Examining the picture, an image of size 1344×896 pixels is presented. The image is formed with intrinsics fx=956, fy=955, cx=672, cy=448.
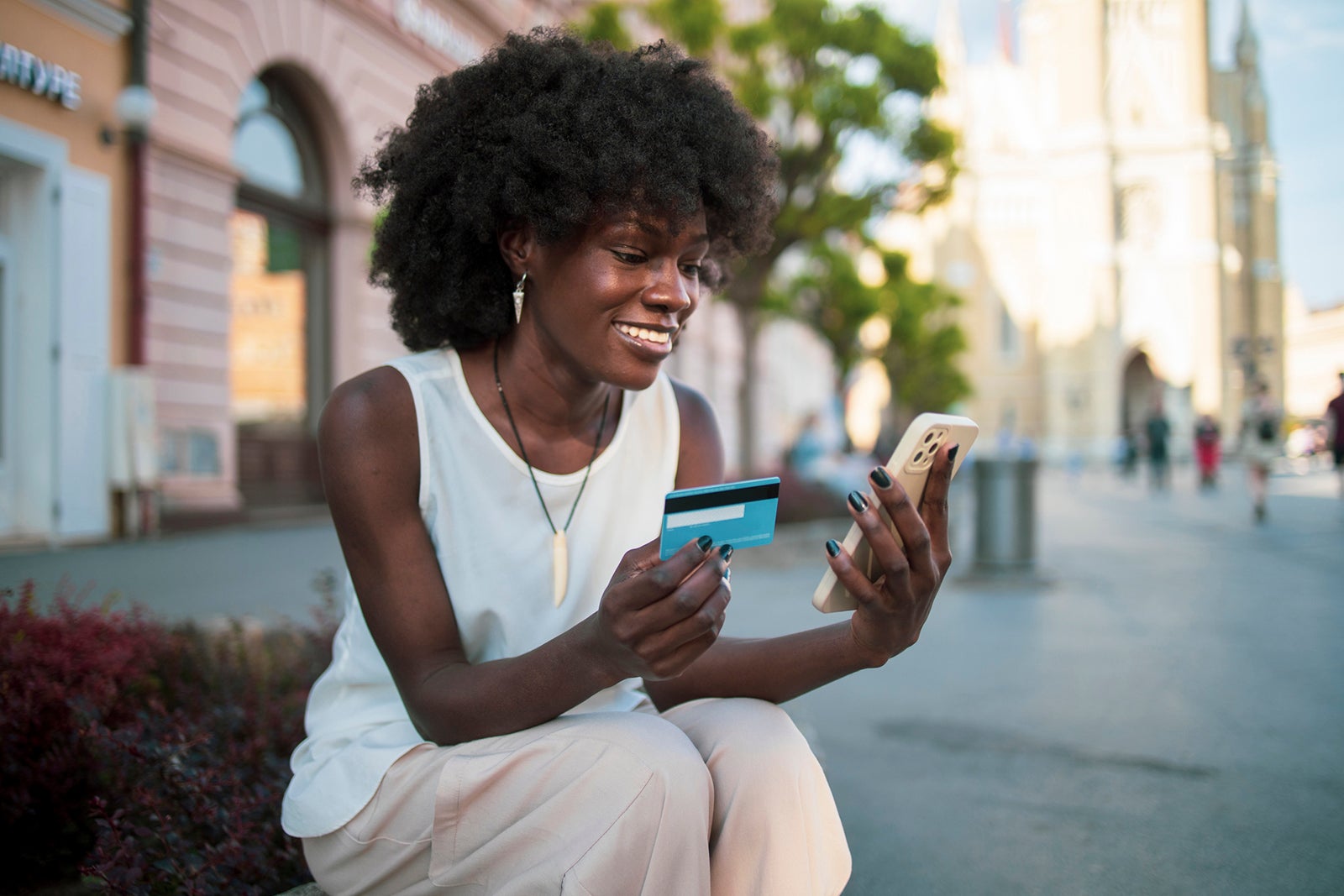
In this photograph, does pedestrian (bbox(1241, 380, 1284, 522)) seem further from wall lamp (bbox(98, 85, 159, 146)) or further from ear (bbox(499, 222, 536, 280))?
wall lamp (bbox(98, 85, 159, 146))

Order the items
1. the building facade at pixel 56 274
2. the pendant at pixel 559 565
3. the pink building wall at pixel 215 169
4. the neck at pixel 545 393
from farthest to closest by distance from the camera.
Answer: the pink building wall at pixel 215 169
the building facade at pixel 56 274
the neck at pixel 545 393
the pendant at pixel 559 565

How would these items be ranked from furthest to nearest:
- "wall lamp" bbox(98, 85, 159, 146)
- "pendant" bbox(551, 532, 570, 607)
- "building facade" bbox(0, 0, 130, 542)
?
"wall lamp" bbox(98, 85, 159, 146)
"building facade" bbox(0, 0, 130, 542)
"pendant" bbox(551, 532, 570, 607)

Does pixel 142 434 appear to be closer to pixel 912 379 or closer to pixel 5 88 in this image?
pixel 5 88

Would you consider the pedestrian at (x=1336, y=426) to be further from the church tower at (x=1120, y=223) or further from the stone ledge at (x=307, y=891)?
the church tower at (x=1120, y=223)

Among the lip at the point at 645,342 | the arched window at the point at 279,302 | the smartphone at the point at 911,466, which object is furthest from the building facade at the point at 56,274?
the smartphone at the point at 911,466

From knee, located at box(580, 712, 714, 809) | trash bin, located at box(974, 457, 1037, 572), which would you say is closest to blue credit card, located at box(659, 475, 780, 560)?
knee, located at box(580, 712, 714, 809)

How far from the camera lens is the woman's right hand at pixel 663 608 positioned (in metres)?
1.23

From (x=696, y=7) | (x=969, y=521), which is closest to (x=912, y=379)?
(x=969, y=521)

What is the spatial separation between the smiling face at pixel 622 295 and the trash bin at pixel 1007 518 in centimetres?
670

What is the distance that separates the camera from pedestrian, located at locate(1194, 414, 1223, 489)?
2048 centimetres

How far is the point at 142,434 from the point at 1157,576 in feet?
28.7

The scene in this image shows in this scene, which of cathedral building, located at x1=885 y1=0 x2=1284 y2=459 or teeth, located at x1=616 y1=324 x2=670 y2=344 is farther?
cathedral building, located at x1=885 y1=0 x2=1284 y2=459

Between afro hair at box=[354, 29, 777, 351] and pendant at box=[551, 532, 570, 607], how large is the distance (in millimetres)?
517

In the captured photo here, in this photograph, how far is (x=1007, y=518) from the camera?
7.90 meters
